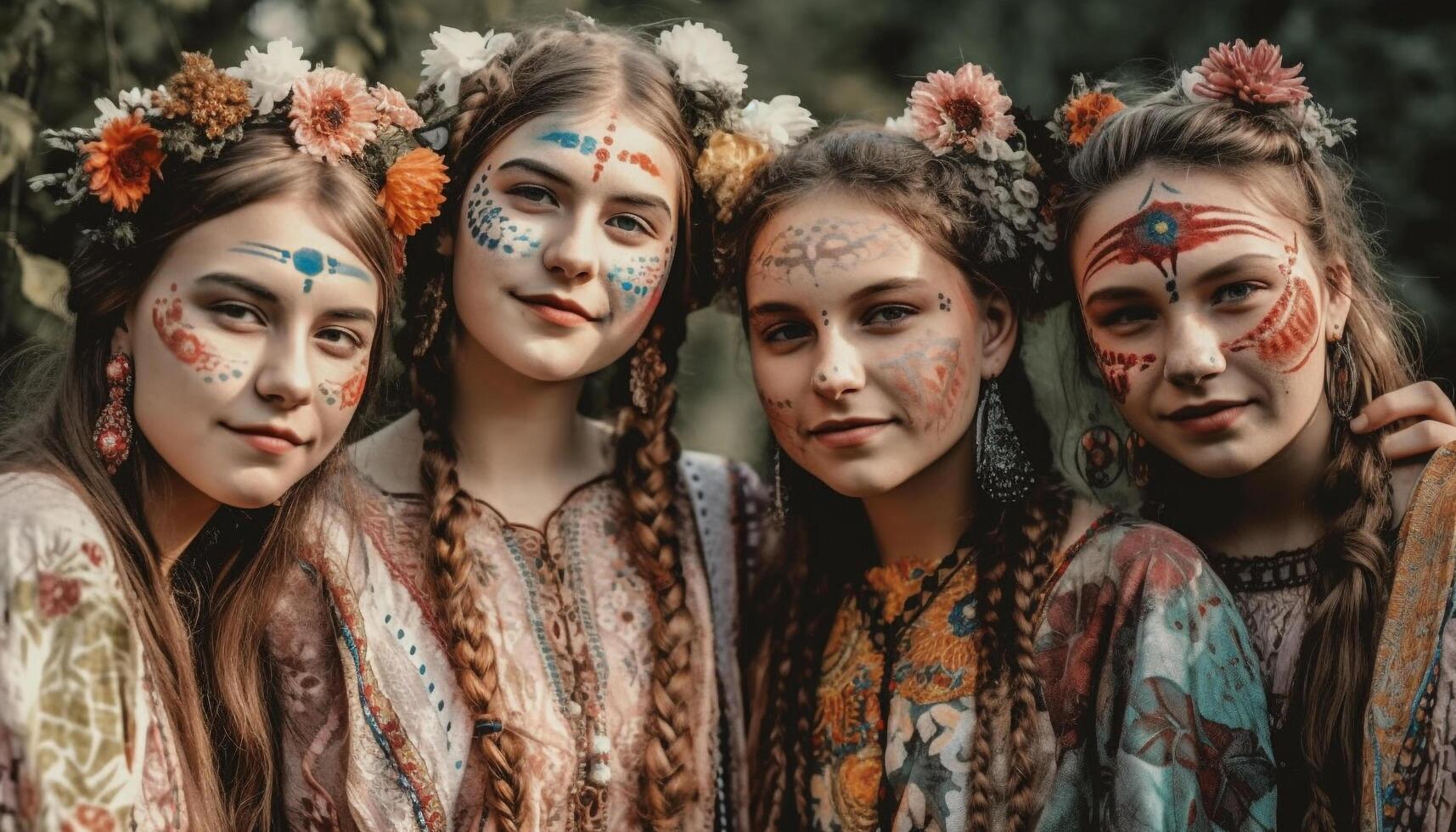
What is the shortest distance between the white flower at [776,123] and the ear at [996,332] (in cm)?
58

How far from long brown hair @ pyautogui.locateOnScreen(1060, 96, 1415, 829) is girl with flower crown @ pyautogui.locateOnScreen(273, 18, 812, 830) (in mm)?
770

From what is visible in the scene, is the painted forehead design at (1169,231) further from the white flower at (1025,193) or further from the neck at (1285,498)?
the neck at (1285,498)

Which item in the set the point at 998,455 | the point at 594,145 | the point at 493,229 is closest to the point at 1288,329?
the point at 998,455

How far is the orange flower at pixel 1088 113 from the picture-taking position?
3029 millimetres

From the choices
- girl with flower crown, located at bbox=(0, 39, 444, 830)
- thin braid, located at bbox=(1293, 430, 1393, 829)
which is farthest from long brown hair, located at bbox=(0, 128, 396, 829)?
thin braid, located at bbox=(1293, 430, 1393, 829)

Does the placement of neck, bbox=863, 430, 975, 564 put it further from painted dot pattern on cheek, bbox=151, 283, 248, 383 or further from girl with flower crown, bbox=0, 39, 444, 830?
painted dot pattern on cheek, bbox=151, 283, 248, 383

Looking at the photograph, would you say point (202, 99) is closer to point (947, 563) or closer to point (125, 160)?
point (125, 160)

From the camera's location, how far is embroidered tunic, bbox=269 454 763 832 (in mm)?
2768

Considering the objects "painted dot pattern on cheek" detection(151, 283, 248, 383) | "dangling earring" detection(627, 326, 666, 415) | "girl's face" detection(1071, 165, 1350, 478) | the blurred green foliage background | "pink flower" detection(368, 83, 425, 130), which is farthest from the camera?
the blurred green foliage background

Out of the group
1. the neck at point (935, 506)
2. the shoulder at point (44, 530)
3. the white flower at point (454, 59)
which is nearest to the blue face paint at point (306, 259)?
the shoulder at point (44, 530)

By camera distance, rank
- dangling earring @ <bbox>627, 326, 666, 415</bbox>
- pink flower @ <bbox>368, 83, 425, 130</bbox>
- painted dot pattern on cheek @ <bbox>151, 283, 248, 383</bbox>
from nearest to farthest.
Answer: painted dot pattern on cheek @ <bbox>151, 283, 248, 383</bbox> < pink flower @ <bbox>368, 83, 425, 130</bbox> < dangling earring @ <bbox>627, 326, 666, 415</bbox>

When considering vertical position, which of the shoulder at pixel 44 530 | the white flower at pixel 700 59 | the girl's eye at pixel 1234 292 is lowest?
the shoulder at pixel 44 530

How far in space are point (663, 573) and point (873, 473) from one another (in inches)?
21.1

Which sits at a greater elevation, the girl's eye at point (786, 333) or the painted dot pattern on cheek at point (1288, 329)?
the girl's eye at point (786, 333)
